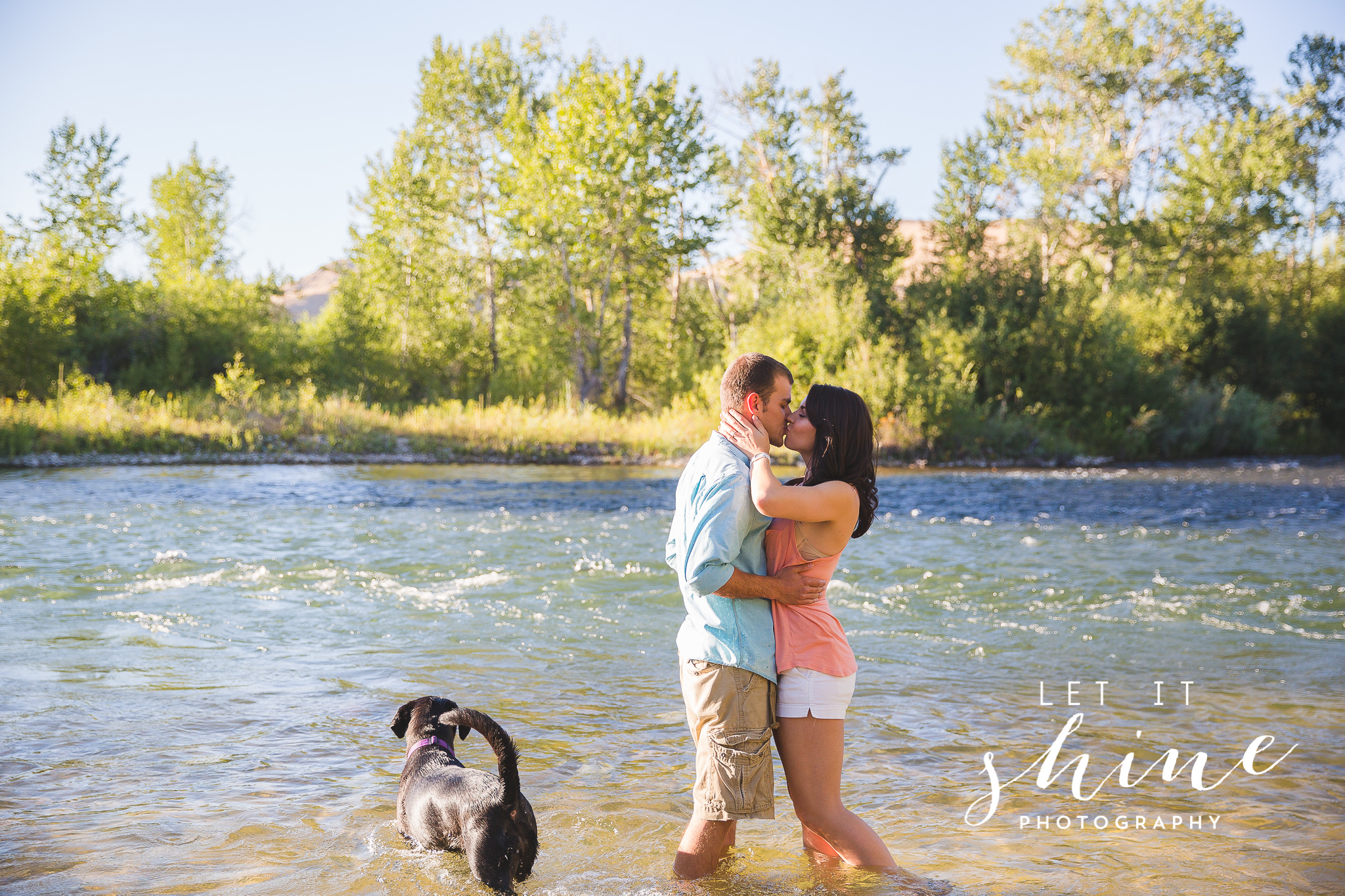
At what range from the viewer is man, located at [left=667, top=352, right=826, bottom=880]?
3.44 meters

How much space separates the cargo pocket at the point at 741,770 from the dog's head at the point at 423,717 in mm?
1443

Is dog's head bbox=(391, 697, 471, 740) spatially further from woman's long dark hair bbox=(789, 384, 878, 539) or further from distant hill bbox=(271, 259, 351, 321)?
distant hill bbox=(271, 259, 351, 321)

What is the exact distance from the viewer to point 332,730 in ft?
19.4

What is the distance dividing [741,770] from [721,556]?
2.60ft

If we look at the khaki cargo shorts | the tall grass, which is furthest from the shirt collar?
the tall grass

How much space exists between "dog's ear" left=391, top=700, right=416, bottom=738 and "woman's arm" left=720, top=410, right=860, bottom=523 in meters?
2.17

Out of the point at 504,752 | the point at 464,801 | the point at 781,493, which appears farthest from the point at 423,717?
the point at 781,493

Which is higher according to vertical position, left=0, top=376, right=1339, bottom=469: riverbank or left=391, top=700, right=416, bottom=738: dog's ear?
left=0, top=376, right=1339, bottom=469: riverbank

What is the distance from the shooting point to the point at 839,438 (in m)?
3.53

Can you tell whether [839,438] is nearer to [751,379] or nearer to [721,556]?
[751,379]

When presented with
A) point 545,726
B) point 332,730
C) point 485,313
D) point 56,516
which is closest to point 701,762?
point 545,726

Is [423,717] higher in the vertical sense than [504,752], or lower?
lower

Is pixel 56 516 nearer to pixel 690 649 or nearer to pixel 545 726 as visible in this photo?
pixel 545 726

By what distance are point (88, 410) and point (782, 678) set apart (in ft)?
87.4
